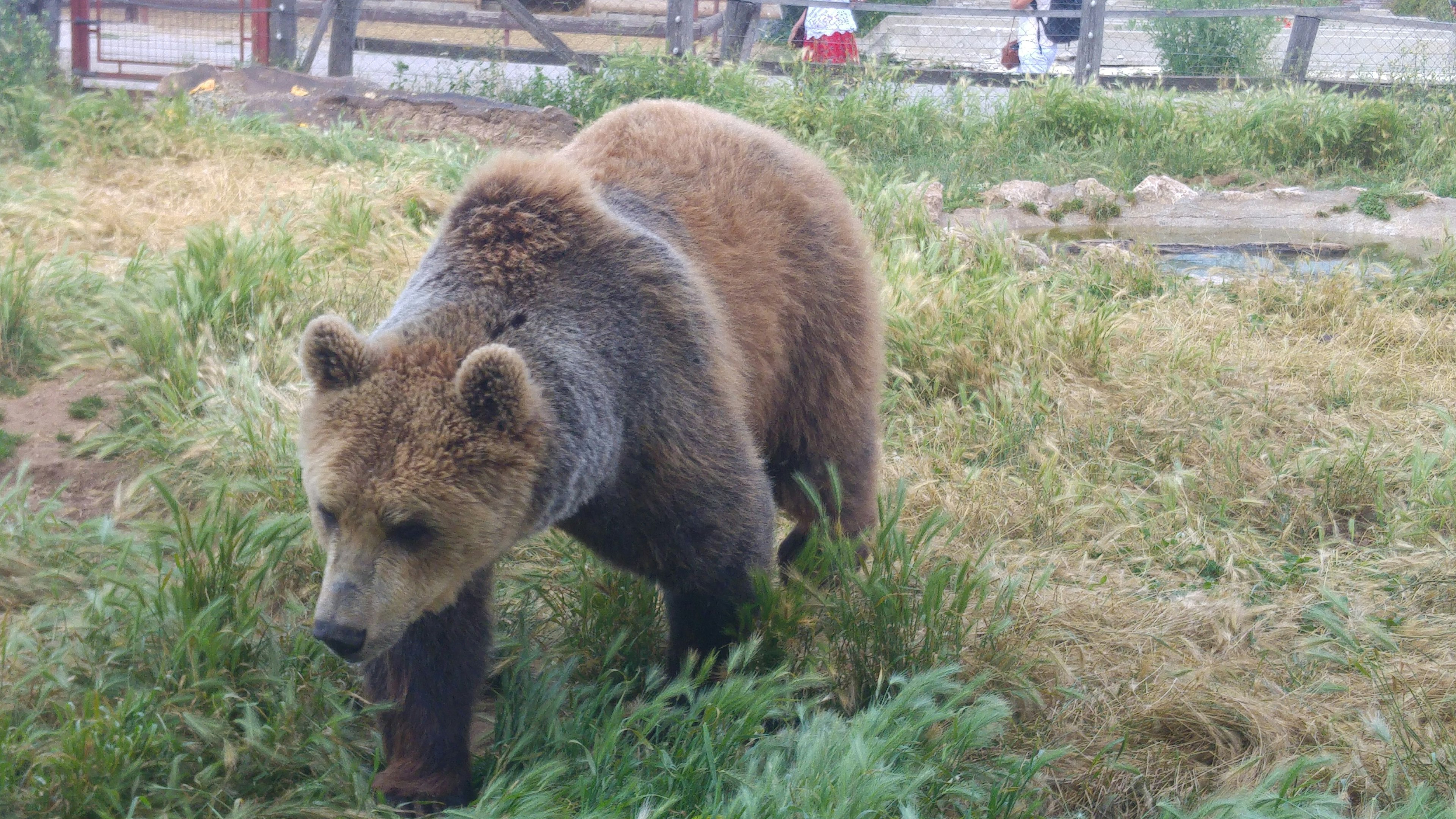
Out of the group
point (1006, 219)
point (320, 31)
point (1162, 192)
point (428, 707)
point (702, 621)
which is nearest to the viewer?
point (428, 707)

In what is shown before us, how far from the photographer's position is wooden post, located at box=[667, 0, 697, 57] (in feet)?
39.4

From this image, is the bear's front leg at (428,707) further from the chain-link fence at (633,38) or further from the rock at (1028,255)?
the chain-link fence at (633,38)

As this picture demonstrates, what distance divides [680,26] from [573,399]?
10230mm

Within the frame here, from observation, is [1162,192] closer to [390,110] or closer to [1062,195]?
[1062,195]

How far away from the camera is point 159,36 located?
12.2m

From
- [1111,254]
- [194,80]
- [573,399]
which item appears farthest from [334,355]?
[194,80]

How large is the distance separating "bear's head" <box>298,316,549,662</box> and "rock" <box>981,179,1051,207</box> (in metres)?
6.92

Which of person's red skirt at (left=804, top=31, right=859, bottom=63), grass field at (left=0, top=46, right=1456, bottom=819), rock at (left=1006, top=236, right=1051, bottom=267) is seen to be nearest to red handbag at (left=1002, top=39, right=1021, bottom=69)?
person's red skirt at (left=804, top=31, right=859, bottom=63)

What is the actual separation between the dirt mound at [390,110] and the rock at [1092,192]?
13.4 feet

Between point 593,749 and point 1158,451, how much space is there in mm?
3120

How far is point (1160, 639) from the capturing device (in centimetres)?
358

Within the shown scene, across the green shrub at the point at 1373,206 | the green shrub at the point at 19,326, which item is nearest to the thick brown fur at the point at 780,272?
the green shrub at the point at 19,326

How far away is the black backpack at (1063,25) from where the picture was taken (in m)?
13.8

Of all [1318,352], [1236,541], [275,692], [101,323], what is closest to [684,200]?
[275,692]
